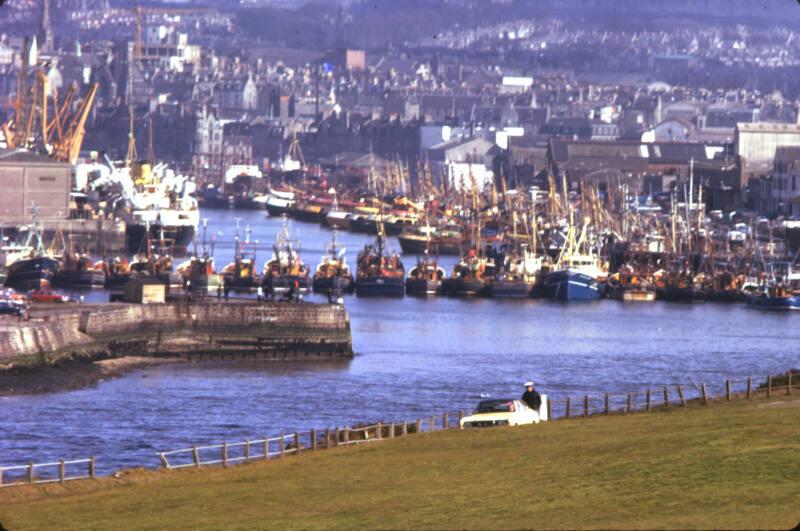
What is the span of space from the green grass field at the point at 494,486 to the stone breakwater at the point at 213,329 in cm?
2477

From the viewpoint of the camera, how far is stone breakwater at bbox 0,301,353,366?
60.5 m

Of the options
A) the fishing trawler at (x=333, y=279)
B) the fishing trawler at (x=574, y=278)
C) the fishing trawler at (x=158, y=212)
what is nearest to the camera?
the fishing trawler at (x=333, y=279)

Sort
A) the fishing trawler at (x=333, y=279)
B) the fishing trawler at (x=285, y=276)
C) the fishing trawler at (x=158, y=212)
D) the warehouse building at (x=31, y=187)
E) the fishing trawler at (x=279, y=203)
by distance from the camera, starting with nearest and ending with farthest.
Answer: the fishing trawler at (x=285, y=276)
the fishing trawler at (x=333, y=279)
the warehouse building at (x=31, y=187)
the fishing trawler at (x=158, y=212)
the fishing trawler at (x=279, y=203)

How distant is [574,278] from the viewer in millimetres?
93062

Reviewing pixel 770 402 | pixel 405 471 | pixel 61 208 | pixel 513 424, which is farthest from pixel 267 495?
pixel 61 208

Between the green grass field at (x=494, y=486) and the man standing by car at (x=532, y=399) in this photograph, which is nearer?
the green grass field at (x=494, y=486)

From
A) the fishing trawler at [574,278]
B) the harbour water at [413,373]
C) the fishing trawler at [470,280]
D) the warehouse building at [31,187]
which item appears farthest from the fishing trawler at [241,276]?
the warehouse building at [31,187]

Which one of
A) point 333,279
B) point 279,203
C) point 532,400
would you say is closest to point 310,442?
point 532,400

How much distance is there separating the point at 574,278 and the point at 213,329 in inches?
1246

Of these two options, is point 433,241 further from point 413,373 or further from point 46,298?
point 413,373

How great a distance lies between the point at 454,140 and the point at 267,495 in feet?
555

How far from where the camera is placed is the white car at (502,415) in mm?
37781

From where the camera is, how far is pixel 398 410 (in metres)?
51.1

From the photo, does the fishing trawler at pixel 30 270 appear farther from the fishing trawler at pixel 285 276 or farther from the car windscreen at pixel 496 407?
the car windscreen at pixel 496 407
